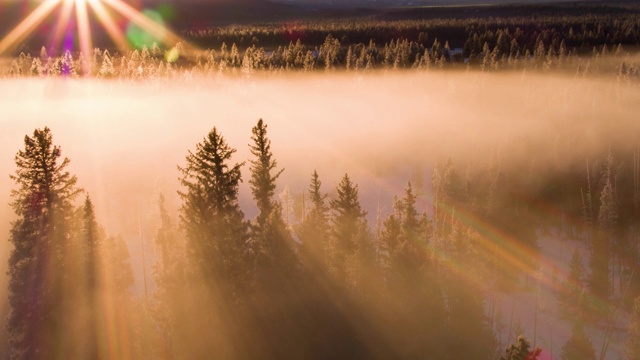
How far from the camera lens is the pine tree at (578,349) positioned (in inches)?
1804

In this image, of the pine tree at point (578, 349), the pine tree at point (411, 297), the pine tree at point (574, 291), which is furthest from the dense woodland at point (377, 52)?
the pine tree at point (411, 297)

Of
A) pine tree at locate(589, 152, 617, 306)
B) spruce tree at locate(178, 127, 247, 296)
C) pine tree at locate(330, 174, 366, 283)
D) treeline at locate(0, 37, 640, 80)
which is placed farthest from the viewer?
treeline at locate(0, 37, 640, 80)

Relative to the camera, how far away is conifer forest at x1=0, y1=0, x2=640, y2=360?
30125mm

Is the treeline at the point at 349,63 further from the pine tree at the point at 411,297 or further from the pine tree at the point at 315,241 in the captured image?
the pine tree at the point at 411,297

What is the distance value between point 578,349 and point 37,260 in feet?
117

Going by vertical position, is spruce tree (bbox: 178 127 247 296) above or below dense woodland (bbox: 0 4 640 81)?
below

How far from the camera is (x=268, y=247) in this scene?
31.1 metres

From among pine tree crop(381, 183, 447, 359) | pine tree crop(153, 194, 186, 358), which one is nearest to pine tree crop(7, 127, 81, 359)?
pine tree crop(153, 194, 186, 358)

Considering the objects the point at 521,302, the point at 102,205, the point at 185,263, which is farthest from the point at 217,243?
the point at 102,205

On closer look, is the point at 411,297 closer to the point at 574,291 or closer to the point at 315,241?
the point at 315,241

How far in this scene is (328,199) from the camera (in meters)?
76.8

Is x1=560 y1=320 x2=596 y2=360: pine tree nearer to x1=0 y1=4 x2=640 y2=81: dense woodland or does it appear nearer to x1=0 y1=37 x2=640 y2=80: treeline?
x1=0 y1=37 x2=640 y2=80: treeline

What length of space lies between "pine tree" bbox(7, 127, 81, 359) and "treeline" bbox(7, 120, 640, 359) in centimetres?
5

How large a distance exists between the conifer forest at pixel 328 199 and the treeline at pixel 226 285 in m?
0.10
